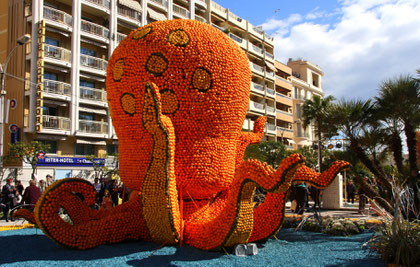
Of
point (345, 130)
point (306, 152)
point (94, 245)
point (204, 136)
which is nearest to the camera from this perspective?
point (94, 245)

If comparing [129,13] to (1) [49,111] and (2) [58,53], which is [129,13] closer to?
(2) [58,53]

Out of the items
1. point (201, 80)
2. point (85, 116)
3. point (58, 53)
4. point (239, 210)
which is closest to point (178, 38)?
point (201, 80)

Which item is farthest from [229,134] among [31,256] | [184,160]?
[31,256]

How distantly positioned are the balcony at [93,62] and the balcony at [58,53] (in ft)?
3.49

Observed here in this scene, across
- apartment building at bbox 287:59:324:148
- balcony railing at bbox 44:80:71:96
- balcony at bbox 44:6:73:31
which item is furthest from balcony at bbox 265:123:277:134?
balcony at bbox 44:6:73:31

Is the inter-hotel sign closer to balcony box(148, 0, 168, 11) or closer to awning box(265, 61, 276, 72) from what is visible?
balcony box(148, 0, 168, 11)

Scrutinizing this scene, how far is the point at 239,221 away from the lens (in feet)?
20.6

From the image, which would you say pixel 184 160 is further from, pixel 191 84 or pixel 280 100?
pixel 280 100

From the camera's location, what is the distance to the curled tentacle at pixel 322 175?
680 centimetres

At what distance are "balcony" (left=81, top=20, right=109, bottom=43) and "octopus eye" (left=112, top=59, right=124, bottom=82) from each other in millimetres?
21523

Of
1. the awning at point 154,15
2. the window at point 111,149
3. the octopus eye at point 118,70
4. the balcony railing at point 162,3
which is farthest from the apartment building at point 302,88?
the octopus eye at point 118,70

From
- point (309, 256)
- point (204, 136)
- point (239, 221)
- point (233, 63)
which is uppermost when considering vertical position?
point (233, 63)

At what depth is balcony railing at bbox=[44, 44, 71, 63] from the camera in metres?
24.9

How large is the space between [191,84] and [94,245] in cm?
341
